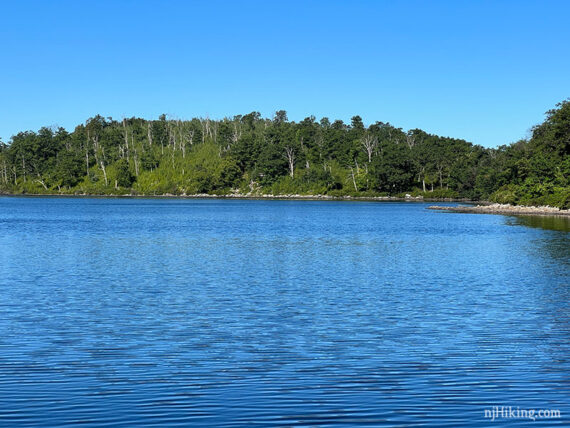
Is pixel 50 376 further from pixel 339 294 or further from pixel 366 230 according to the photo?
pixel 366 230

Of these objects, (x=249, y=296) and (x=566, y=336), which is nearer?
(x=566, y=336)

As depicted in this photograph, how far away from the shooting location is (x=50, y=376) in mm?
14992

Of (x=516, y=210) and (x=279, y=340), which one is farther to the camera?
(x=516, y=210)

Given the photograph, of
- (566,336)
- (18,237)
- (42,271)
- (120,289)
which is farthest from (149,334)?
(18,237)

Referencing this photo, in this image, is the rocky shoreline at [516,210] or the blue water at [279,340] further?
the rocky shoreline at [516,210]

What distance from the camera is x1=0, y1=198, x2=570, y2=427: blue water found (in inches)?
515

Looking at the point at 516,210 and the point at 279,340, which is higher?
the point at 516,210

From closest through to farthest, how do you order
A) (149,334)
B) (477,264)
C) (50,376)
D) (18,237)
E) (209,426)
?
(209,426) < (50,376) < (149,334) < (477,264) < (18,237)

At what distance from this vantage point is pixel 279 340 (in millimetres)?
19047

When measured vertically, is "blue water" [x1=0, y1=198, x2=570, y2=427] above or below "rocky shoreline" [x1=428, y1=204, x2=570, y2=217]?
below

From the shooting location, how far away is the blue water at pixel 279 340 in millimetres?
13078

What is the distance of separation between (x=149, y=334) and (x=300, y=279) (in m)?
Answer: 14.3

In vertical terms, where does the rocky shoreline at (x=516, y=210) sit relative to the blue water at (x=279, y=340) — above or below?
above

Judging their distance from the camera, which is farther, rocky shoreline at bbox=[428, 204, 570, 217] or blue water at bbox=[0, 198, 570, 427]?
rocky shoreline at bbox=[428, 204, 570, 217]
